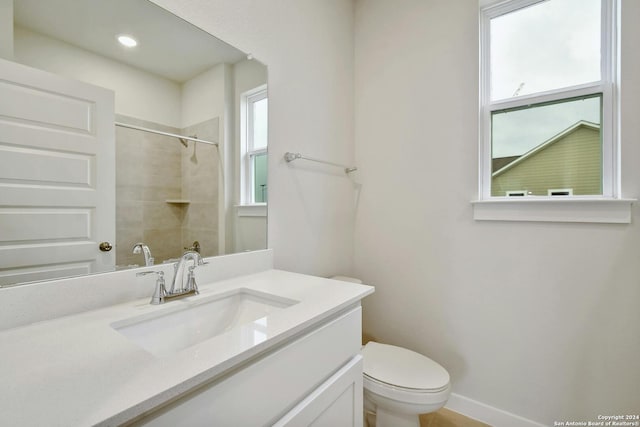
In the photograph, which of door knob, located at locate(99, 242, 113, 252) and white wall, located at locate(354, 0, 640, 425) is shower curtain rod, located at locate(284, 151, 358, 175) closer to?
white wall, located at locate(354, 0, 640, 425)

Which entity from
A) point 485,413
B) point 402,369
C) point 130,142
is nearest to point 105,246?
point 130,142

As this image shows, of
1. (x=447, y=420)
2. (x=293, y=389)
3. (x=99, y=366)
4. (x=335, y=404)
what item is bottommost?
(x=447, y=420)

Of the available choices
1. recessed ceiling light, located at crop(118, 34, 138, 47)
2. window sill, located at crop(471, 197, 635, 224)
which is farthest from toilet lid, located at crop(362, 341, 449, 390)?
recessed ceiling light, located at crop(118, 34, 138, 47)

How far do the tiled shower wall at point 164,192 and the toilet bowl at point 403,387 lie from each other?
3.02 ft

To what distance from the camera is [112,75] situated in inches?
35.3

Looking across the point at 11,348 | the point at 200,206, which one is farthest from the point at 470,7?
the point at 11,348

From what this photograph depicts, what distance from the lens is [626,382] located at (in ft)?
4.02

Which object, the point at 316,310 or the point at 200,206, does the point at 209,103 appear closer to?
the point at 200,206

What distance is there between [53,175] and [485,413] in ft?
6.96

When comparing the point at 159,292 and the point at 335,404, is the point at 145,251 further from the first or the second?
the point at 335,404

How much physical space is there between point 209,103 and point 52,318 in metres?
0.87

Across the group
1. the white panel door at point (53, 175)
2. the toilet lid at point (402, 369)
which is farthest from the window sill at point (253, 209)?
the toilet lid at point (402, 369)

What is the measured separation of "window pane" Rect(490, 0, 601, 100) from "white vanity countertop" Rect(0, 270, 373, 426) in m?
1.57

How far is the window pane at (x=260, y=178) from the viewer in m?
1.34
